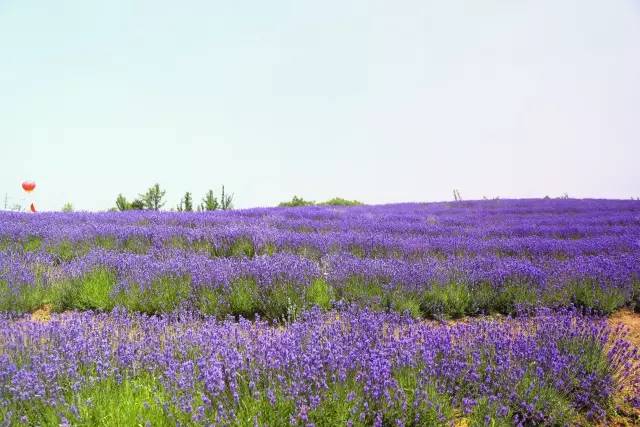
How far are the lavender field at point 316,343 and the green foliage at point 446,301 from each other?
0.02 metres

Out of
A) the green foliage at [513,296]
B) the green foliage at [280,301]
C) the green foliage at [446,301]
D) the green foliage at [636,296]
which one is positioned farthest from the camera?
the green foliage at [636,296]

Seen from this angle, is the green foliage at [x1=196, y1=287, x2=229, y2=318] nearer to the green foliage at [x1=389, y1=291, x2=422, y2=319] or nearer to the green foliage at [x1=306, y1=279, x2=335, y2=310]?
the green foliage at [x1=306, y1=279, x2=335, y2=310]

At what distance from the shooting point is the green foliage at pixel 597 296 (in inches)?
181

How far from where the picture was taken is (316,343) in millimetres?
2738

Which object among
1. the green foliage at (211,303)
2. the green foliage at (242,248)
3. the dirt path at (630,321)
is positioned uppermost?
the green foliage at (242,248)

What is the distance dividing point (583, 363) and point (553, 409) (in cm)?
61

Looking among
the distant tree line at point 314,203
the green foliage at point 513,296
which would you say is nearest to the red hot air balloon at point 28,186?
the distant tree line at point 314,203

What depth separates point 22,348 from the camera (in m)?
2.81

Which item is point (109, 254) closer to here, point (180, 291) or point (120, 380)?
point (180, 291)

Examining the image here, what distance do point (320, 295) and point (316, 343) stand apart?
64.4 inches

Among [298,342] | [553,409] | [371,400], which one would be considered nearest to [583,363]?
[553,409]

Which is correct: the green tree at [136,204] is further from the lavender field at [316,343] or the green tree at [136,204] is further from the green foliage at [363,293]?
the green foliage at [363,293]

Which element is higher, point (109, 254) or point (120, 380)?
point (109, 254)

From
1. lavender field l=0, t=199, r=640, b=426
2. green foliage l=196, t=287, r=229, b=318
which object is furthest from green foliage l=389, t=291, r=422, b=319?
green foliage l=196, t=287, r=229, b=318
